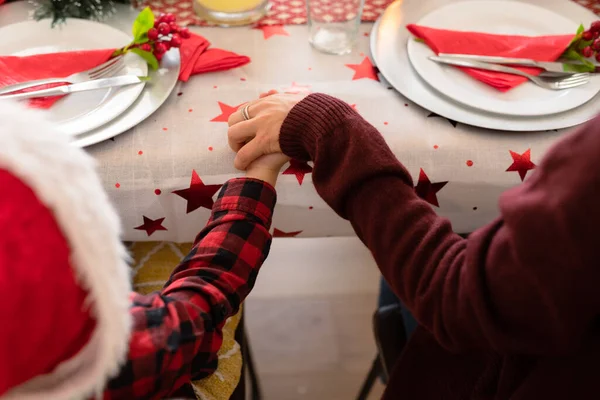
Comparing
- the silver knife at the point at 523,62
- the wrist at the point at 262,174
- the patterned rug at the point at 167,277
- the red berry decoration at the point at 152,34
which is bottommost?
the patterned rug at the point at 167,277

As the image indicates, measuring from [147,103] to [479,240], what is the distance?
0.46m

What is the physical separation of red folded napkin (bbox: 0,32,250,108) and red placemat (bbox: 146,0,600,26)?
8 cm

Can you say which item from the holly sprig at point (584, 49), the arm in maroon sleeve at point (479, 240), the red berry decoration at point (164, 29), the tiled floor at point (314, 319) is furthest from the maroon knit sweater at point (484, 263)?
the tiled floor at point (314, 319)

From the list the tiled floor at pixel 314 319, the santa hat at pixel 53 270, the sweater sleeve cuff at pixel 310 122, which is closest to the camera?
the santa hat at pixel 53 270

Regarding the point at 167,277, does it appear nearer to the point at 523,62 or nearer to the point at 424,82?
the point at 424,82

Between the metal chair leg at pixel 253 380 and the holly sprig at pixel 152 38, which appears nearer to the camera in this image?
the holly sprig at pixel 152 38

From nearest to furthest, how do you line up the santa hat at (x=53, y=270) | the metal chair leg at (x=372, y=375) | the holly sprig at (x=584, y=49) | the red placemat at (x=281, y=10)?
the santa hat at (x=53, y=270), the holly sprig at (x=584, y=49), the red placemat at (x=281, y=10), the metal chair leg at (x=372, y=375)

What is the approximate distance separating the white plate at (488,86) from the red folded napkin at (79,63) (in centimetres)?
28

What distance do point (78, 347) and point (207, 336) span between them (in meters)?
0.20

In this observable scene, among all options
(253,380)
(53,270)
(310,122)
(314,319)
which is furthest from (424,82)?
(314,319)

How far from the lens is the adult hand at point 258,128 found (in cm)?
70

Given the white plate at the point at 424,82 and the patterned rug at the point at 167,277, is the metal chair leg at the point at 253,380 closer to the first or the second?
the patterned rug at the point at 167,277

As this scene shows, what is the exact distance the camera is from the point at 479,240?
1.70 ft

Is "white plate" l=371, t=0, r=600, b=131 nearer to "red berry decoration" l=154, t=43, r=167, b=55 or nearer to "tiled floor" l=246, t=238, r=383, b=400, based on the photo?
"red berry decoration" l=154, t=43, r=167, b=55
